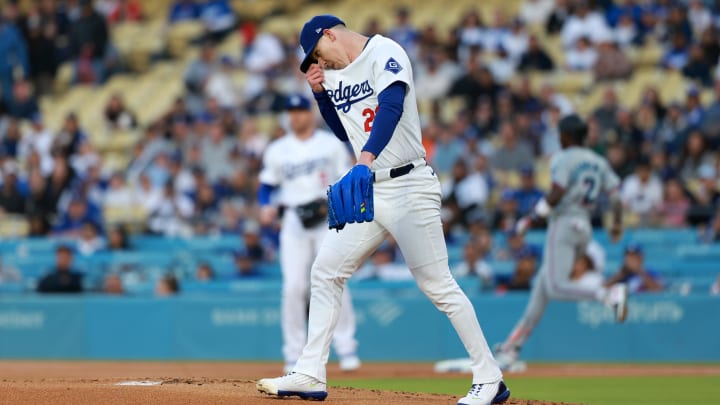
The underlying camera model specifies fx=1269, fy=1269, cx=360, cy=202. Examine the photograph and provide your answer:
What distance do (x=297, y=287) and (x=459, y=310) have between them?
417 cm

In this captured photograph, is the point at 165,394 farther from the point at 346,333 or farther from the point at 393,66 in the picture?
the point at 346,333

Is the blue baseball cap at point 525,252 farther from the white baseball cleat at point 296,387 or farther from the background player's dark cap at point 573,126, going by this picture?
the white baseball cleat at point 296,387

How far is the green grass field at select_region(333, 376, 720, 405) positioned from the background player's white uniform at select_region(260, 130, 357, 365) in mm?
858

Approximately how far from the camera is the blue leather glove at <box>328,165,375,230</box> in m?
6.51

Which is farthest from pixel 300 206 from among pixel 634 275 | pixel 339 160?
pixel 634 275

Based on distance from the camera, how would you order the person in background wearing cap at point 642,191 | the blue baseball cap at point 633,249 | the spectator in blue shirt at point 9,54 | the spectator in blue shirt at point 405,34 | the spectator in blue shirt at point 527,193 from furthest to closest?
the spectator in blue shirt at point 9,54, the spectator in blue shirt at point 405,34, the spectator in blue shirt at point 527,193, the person in background wearing cap at point 642,191, the blue baseball cap at point 633,249

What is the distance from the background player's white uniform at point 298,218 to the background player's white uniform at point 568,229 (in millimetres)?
1648

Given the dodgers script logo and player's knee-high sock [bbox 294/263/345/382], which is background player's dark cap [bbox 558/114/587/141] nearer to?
the dodgers script logo

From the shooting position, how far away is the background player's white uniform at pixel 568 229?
10891mm

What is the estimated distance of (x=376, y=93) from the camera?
22.4 ft

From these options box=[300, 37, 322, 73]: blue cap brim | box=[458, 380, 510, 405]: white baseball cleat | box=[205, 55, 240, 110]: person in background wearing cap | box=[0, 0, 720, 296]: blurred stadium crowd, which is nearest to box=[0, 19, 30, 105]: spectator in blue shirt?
box=[0, 0, 720, 296]: blurred stadium crowd

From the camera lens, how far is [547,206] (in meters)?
10.9

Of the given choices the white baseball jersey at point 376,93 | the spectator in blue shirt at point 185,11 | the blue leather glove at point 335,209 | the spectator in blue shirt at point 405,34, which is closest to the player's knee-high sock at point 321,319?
the blue leather glove at point 335,209

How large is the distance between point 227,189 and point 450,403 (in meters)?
10.7
